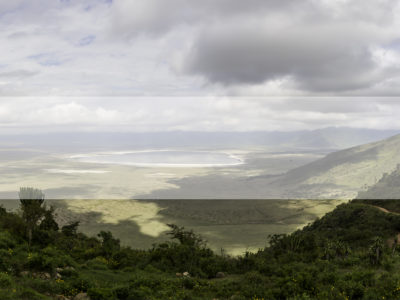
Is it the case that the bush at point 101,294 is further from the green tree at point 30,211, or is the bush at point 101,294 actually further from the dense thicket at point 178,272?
the green tree at point 30,211

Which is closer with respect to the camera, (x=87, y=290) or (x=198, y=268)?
(x=87, y=290)

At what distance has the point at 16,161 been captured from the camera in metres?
13.3

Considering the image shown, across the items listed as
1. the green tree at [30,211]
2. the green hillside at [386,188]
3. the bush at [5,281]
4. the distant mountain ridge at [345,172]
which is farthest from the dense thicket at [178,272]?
the distant mountain ridge at [345,172]

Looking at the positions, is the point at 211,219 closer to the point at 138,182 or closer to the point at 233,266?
the point at 233,266

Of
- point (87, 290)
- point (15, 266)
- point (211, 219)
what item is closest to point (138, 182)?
point (87, 290)

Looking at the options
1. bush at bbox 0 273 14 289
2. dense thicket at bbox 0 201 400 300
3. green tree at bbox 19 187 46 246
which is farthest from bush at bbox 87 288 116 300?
green tree at bbox 19 187 46 246

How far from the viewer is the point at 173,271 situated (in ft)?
62.7

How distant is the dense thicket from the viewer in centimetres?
A: 1123

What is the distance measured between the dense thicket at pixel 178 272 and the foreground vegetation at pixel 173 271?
3 cm

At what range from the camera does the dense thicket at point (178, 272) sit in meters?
11.2

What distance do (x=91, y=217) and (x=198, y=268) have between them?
10784 cm

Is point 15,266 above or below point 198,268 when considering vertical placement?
above

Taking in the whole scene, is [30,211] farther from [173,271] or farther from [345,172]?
[345,172]

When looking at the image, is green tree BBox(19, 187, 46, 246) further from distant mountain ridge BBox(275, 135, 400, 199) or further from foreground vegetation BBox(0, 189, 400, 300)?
distant mountain ridge BBox(275, 135, 400, 199)
